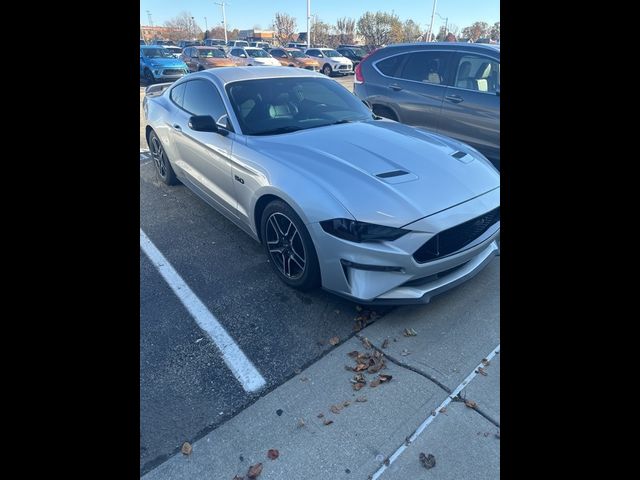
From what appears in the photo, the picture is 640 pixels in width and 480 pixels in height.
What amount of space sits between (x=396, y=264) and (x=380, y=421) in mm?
918

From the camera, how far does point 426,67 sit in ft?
19.8

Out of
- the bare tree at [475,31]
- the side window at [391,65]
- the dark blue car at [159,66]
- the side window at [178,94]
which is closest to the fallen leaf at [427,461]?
the side window at [178,94]

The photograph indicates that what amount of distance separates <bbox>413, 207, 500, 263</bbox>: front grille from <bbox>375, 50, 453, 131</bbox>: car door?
3.47 m

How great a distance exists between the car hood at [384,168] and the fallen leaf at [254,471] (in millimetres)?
1467

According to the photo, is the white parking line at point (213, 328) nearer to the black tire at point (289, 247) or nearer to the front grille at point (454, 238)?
the black tire at point (289, 247)

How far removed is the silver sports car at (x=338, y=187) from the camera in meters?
2.54

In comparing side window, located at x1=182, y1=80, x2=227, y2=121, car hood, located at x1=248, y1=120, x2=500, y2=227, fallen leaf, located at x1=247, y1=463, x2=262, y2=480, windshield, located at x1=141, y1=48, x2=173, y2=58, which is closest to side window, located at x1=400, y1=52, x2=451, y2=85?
car hood, located at x1=248, y1=120, x2=500, y2=227

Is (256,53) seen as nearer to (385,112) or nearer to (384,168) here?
(385,112)

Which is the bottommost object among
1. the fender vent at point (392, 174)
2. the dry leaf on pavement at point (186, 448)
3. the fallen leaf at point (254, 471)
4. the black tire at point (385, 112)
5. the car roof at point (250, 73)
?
the fallen leaf at point (254, 471)

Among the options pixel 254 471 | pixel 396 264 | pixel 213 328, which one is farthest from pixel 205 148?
pixel 254 471
